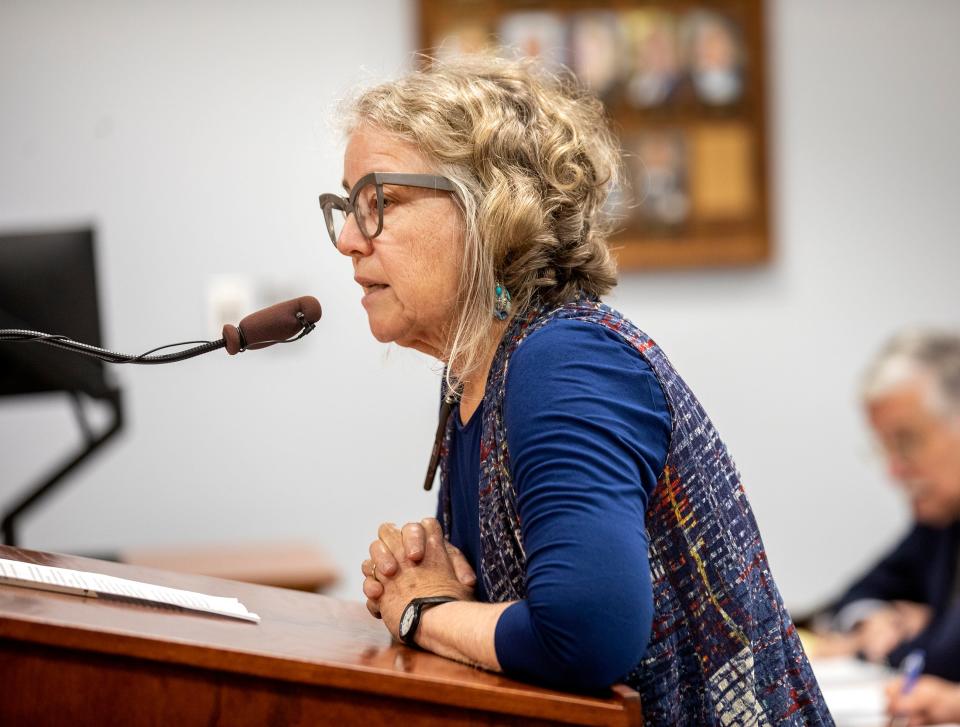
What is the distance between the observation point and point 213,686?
34.2 inches

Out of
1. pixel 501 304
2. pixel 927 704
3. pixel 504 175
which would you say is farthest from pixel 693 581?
pixel 927 704

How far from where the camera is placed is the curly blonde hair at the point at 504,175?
117cm

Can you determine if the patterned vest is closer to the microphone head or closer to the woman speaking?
the woman speaking

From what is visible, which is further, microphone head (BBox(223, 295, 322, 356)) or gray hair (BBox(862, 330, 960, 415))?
gray hair (BBox(862, 330, 960, 415))

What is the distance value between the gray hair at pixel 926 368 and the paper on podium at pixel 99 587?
6.04ft

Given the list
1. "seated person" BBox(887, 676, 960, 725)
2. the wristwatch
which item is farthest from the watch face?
"seated person" BBox(887, 676, 960, 725)

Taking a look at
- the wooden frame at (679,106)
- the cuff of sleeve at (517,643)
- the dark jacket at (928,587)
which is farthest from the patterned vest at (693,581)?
the wooden frame at (679,106)

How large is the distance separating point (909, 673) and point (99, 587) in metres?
1.53

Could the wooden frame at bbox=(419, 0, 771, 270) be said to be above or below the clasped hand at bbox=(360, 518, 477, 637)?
above

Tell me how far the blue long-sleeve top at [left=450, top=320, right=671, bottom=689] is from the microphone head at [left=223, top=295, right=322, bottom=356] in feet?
0.71

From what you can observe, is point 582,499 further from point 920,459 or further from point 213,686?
point 920,459

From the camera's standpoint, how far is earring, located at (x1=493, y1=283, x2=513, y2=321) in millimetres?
1175

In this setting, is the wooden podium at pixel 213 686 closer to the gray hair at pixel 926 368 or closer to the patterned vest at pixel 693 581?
the patterned vest at pixel 693 581

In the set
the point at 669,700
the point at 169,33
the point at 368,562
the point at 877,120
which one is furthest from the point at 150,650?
the point at 877,120
